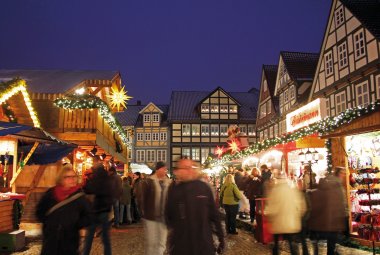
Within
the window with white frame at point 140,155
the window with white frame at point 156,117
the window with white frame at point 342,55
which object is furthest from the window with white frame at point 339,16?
the window with white frame at point 140,155

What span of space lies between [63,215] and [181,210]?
1436 mm

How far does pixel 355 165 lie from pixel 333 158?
10.1 feet

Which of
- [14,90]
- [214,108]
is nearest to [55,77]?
[14,90]

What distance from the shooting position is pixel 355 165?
47.8 feet

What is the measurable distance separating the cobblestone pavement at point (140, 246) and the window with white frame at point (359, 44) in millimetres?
14042

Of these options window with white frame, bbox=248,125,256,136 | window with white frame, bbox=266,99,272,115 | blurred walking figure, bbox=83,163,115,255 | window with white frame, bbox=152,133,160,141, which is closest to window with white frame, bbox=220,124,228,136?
window with white frame, bbox=248,125,256,136

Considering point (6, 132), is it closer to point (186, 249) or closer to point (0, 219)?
point (0, 219)

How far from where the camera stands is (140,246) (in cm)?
1110

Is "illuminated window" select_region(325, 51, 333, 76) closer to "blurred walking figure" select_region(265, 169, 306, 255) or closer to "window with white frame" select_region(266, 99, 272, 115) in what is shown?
"window with white frame" select_region(266, 99, 272, 115)

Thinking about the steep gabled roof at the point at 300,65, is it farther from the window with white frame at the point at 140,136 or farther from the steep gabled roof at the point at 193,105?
the window with white frame at the point at 140,136

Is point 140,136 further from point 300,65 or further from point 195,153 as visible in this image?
point 300,65

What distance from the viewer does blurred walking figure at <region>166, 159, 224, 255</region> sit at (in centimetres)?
492

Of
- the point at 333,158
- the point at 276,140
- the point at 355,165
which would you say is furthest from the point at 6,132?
the point at 355,165

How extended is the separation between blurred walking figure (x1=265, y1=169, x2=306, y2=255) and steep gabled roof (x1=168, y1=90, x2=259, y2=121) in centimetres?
4933
